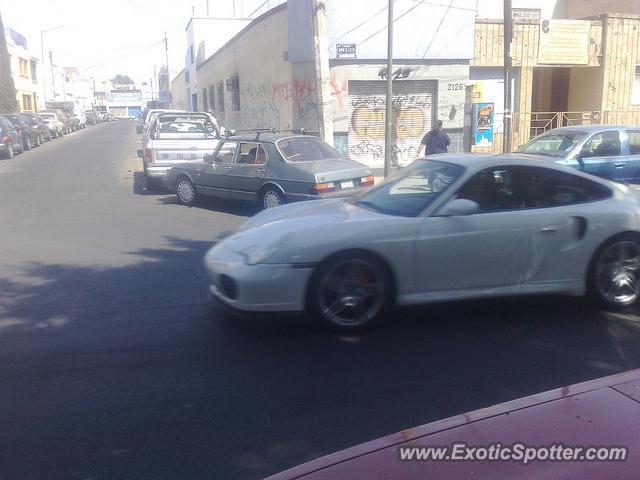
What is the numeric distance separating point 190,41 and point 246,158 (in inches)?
1534

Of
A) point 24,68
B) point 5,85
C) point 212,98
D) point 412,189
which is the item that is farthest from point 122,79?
point 412,189

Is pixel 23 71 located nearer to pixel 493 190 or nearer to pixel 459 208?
pixel 493 190

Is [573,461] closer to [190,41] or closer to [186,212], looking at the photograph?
[186,212]

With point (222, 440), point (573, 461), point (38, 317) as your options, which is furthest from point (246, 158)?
point (573, 461)

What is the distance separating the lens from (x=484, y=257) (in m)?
5.68

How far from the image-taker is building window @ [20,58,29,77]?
57.5 m

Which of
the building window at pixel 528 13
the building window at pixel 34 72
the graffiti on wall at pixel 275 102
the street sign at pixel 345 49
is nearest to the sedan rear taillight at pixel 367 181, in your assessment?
the graffiti on wall at pixel 275 102

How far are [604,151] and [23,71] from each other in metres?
56.9

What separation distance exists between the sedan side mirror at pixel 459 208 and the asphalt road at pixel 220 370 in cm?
96

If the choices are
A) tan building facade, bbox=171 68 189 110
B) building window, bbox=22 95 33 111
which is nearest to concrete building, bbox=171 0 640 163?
tan building facade, bbox=171 68 189 110

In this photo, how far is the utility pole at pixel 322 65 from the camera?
48.4 ft

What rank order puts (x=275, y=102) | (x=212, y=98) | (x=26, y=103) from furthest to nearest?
(x=26, y=103) < (x=212, y=98) < (x=275, y=102)

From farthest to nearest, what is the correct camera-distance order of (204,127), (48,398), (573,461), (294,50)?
(294,50)
(204,127)
(48,398)
(573,461)

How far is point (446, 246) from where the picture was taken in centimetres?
559
